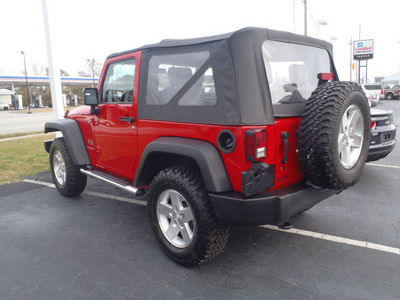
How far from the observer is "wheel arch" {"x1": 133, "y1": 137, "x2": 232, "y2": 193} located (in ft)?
8.38

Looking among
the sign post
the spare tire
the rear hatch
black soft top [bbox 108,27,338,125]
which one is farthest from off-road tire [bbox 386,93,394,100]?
black soft top [bbox 108,27,338,125]

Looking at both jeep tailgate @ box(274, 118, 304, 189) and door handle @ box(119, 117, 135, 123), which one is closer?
jeep tailgate @ box(274, 118, 304, 189)

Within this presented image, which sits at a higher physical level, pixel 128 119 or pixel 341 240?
pixel 128 119

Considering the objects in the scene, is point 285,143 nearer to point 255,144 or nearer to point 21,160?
point 255,144

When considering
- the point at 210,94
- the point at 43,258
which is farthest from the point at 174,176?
the point at 43,258

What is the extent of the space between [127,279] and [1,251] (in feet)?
4.90

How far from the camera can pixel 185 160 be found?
3.02 meters

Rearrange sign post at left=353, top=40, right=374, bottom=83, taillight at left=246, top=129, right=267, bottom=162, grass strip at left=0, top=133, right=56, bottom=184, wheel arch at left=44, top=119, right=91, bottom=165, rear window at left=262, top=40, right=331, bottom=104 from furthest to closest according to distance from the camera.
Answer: sign post at left=353, top=40, right=374, bottom=83 → grass strip at left=0, top=133, right=56, bottom=184 → wheel arch at left=44, top=119, right=91, bottom=165 → rear window at left=262, top=40, right=331, bottom=104 → taillight at left=246, top=129, right=267, bottom=162

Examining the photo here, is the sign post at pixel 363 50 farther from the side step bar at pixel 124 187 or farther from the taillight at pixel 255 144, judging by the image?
the taillight at pixel 255 144

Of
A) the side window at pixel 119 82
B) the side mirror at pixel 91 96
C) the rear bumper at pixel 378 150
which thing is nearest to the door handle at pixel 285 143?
the side window at pixel 119 82

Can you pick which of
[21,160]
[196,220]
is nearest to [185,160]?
[196,220]

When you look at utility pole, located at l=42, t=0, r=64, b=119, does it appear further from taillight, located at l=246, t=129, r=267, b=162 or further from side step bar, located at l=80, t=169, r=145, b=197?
taillight, located at l=246, t=129, r=267, b=162

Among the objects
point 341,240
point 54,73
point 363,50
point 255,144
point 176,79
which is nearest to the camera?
point 255,144

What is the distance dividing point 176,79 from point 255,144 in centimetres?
105
